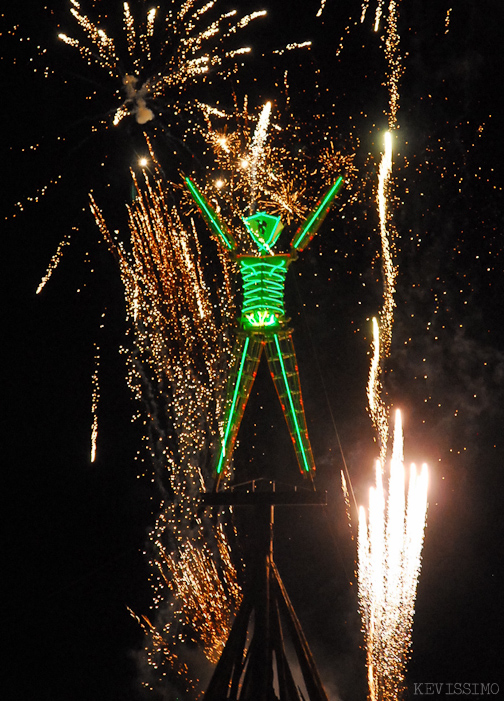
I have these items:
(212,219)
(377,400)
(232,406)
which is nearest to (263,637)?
(232,406)

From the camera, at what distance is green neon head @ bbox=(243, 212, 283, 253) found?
8.20 meters

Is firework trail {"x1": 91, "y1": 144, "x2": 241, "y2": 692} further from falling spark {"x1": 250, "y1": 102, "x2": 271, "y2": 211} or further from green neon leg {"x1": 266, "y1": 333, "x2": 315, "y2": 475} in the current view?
green neon leg {"x1": 266, "y1": 333, "x2": 315, "y2": 475}

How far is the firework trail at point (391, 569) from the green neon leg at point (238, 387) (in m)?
4.35

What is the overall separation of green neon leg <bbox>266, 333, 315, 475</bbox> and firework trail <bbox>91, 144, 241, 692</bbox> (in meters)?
2.86

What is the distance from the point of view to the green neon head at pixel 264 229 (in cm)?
820

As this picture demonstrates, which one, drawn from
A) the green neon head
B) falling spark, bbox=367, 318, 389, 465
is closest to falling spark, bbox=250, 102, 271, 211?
the green neon head

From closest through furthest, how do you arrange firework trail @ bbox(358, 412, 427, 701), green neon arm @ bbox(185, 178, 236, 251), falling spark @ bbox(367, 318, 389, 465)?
green neon arm @ bbox(185, 178, 236, 251) < firework trail @ bbox(358, 412, 427, 701) < falling spark @ bbox(367, 318, 389, 465)

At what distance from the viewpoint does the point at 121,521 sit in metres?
12.5

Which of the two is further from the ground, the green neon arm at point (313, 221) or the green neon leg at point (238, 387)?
the green neon arm at point (313, 221)

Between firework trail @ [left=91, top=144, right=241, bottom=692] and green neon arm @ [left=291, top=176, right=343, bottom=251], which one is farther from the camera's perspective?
firework trail @ [left=91, top=144, right=241, bottom=692]

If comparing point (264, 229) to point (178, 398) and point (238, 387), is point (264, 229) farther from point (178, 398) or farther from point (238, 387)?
point (178, 398)

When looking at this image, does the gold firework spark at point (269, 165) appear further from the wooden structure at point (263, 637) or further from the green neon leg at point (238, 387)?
the wooden structure at point (263, 637)

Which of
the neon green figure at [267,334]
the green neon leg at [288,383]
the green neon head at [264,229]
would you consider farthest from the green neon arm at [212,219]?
the green neon leg at [288,383]

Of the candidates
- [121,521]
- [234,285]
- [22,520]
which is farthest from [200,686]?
[234,285]
